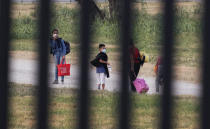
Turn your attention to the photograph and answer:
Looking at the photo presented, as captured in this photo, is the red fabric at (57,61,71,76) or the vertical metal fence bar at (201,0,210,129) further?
the red fabric at (57,61,71,76)

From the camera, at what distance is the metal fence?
96.0 inches

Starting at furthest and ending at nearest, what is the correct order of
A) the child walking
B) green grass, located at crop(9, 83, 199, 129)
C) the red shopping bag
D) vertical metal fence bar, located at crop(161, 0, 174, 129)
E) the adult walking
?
the red shopping bag < the adult walking < the child walking < green grass, located at crop(9, 83, 199, 129) < vertical metal fence bar, located at crop(161, 0, 174, 129)

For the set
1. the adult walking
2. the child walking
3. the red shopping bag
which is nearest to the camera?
the child walking

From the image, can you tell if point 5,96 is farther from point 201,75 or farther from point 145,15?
point 145,15

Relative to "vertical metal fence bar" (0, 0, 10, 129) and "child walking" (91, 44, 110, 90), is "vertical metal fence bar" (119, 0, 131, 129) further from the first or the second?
"child walking" (91, 44, 110, 90)

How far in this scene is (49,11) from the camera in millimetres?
2457

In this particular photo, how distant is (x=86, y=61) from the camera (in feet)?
8.04

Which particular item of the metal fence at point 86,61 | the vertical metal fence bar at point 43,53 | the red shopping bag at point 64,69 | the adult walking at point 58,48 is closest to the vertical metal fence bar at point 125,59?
the metal fence at point 86,61

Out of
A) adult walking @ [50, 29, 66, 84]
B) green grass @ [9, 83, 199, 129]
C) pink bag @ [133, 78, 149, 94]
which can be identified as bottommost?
green grass @ [9, 83, 199, 129]

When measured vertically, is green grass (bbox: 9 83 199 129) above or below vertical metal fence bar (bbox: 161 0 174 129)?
below

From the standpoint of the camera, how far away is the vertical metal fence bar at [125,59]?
2441mm

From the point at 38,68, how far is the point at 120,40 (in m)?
0.42

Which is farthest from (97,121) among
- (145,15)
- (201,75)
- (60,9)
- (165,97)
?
(60,9)

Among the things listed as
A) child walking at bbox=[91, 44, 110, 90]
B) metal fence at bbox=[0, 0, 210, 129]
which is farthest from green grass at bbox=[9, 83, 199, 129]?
child walking at bbox=[91, 44, 110, 90]
